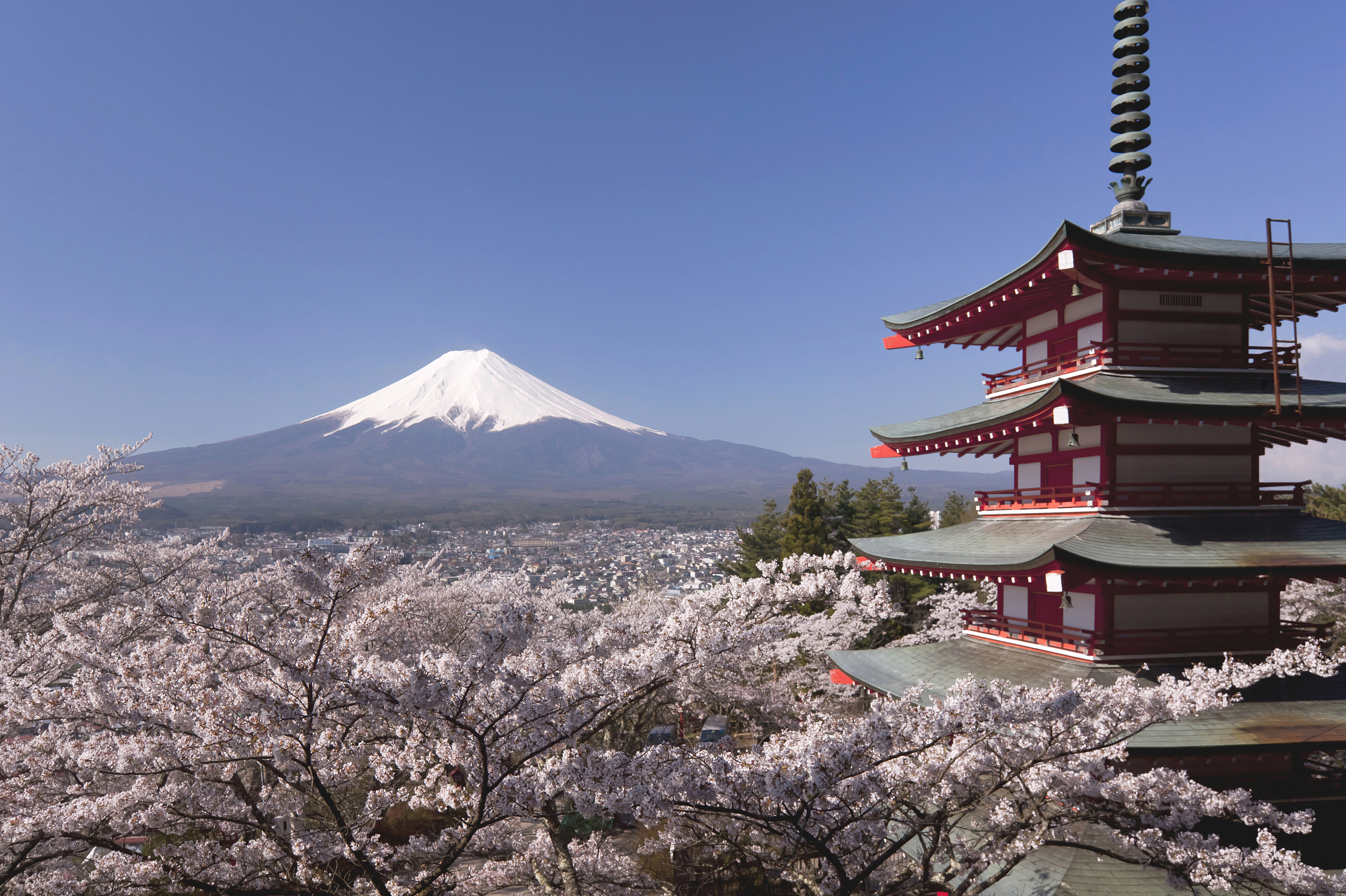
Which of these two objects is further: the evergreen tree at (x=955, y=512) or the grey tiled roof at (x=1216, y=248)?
the evergreen tree at (x=955, y=512)

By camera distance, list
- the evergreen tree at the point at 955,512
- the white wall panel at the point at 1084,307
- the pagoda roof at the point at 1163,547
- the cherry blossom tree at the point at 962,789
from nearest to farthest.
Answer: the cherry blossom tree at the point at 962,789
the pagoda roof at the point at 1163,547
the white wall panel at the point at 1084,307
the evergreen tree at the point at 955,512

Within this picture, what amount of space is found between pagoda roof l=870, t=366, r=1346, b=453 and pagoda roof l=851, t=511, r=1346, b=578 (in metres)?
1.24

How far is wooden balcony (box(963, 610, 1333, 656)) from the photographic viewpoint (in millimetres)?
7203

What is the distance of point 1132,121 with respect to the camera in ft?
28.6

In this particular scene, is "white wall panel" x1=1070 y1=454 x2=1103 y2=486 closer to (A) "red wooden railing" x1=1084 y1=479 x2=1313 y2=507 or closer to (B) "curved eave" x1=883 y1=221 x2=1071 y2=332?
(A) "red wooden railing" x1=1084 y1=479 x2=1313 y2=507

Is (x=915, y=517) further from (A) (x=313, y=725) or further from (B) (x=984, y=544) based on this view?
(A) (x=313, y=725)

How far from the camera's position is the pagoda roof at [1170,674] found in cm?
608

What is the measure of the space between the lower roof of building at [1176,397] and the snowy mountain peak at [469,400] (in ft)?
548

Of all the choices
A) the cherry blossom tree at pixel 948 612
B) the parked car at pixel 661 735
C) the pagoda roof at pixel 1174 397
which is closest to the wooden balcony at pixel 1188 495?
the pagoda roof at pixel 1174 397

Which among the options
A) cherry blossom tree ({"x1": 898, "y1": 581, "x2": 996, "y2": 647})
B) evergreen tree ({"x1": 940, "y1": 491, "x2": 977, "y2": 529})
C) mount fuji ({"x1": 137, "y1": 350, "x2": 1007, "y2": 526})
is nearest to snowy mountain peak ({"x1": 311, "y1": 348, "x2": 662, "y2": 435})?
A: mount fuji ({"x1": 137, "y1": 350, "x2": 1007, "y2": 526})

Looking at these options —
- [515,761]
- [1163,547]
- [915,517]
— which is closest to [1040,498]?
[1163,547]

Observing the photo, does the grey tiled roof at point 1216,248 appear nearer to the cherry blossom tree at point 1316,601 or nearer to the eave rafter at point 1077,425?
the eave rafter at point 1077,425

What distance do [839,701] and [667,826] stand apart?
11.0 meters

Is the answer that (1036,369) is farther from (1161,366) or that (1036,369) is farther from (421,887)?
(421,887)
